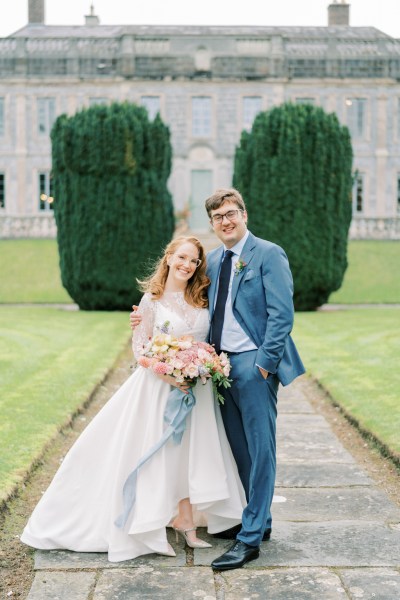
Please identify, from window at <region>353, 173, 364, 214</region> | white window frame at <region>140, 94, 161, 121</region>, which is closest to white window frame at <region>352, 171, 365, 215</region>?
window at <region>353, 173, 364, 214</region>

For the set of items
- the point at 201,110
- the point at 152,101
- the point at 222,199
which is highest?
the point at 152,101

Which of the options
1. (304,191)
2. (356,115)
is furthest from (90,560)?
(356,115)

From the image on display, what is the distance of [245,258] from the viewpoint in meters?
4.25

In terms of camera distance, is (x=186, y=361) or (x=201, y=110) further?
(x=201, y=110)

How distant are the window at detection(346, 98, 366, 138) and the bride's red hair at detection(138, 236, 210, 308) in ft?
102

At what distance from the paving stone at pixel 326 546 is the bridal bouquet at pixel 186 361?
0.79 m

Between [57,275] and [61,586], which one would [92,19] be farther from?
[61,586]

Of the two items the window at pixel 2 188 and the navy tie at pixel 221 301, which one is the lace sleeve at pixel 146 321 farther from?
the window at pixel 2 188

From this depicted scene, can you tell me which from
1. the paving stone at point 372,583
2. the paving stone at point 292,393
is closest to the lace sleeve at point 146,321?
the paving stone at point 372,583

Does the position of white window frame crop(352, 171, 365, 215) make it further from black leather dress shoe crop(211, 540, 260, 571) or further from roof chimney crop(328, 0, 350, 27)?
black leather dress shoe crop(211, 540, 260, 571)

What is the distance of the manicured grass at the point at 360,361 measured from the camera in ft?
23.6

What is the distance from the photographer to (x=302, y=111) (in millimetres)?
18000

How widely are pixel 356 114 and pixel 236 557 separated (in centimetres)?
3232

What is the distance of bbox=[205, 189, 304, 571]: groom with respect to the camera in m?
4.03
